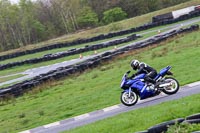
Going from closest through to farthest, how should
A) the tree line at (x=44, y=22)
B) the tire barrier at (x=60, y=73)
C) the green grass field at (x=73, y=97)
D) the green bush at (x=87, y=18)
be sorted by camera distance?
the green grass field at (x=73, y=97), the tire barrier at (x=60, y=73), the green bush at (x=87, y=18), the tree line at (x=44, y=22)

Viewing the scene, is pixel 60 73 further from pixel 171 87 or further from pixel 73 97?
pixel 171 87

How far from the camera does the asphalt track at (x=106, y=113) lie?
12328 mm

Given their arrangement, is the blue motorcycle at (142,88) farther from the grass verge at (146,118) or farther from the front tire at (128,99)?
the grass verge at (146,118)

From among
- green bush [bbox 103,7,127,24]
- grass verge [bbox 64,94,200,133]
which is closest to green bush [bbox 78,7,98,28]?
green bush [bbox 103,7,127,24]

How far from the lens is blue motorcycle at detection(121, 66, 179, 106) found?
504 inches

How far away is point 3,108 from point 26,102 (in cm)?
Answer: 118

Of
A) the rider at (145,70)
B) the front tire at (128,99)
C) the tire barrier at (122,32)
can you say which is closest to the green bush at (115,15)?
the tire barrier at (122,32)

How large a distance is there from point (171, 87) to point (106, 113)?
89.4 inches

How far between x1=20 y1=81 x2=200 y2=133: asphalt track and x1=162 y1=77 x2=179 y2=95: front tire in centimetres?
14

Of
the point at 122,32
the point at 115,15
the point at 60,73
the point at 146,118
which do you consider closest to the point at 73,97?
the point at 60,73

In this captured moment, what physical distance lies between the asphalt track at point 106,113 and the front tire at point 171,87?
5.7 inches

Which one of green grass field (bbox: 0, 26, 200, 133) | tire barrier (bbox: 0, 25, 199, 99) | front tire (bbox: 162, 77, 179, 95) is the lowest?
green grass field (bbox: 0, 26, 200, 133)

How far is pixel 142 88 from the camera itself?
12.9 metres

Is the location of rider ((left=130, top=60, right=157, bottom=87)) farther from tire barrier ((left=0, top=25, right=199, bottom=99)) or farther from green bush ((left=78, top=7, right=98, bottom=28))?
green bush ((left=78, top=7, right=98, bottom=28))
